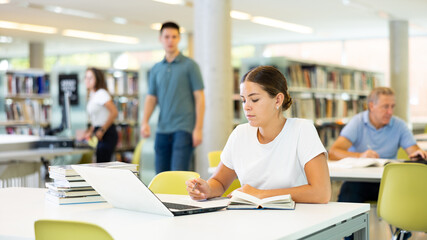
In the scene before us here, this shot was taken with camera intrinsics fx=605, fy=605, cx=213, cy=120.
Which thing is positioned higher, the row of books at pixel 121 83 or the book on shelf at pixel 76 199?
the row of books at pixel 121 83

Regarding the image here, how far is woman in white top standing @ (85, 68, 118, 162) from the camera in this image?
6.05 meters

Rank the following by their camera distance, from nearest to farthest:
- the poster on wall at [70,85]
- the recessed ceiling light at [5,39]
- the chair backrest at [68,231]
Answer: the chair backrest at [68,231] < the poster on wall at [70,85] < the recessed ceiling light at [5,39]

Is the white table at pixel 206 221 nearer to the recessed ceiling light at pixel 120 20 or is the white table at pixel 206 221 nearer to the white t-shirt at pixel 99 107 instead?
the white t-shirt at pixel 99 107

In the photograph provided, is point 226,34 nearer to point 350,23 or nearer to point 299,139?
point 299,139

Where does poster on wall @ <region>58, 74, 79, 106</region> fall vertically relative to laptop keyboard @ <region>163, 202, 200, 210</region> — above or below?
above

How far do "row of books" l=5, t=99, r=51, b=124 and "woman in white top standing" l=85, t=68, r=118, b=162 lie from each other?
407 cm

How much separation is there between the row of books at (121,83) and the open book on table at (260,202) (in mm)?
7841

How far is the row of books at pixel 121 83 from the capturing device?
9.89 metres

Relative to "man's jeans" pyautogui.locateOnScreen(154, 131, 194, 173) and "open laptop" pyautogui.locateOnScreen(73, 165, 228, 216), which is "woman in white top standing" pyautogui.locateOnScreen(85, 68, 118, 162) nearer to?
"man's jeans" pyautogui.locateOnScreen(154, 131, 194, 173)

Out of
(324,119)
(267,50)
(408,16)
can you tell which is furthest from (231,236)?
(267,50)

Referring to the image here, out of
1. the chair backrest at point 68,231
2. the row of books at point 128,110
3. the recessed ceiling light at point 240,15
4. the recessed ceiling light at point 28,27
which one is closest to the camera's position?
the chair backrest at point 68,231

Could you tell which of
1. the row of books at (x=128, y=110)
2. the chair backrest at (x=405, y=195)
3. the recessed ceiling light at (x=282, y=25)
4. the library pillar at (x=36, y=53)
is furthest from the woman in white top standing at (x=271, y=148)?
the library pillar at (x=36, y=53)

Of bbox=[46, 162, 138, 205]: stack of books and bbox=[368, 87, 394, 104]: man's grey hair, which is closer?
bbox=[46, 162, 138, 205]: stack of books

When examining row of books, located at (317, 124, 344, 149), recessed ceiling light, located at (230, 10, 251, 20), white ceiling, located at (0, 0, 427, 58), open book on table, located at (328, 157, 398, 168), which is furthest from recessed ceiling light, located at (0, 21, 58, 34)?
open book on table, located at (328, 157, 398, 168)
